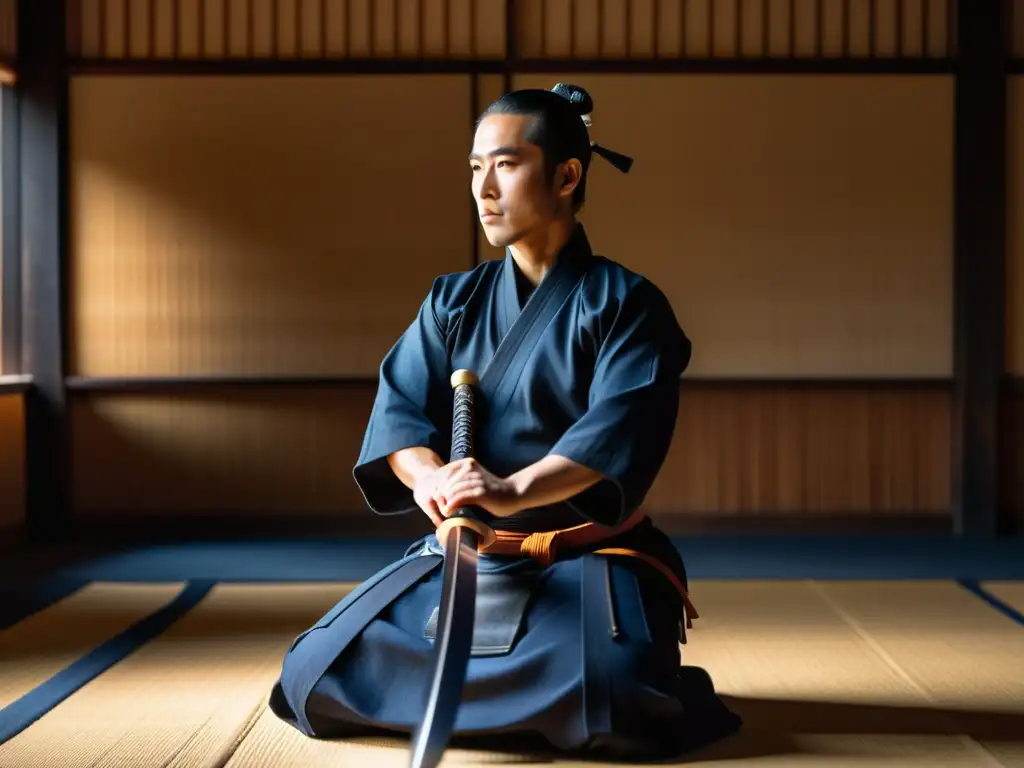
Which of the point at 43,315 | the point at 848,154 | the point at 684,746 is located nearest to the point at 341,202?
the point at 43,315

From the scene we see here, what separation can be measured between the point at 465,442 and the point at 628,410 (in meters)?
0.30

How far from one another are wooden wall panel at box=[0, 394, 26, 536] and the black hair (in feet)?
11.5

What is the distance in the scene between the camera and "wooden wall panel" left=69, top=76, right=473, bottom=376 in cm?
545

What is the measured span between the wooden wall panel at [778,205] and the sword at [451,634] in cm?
342

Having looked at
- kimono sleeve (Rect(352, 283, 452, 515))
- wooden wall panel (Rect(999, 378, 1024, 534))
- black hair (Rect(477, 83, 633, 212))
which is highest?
black hair (Rect(477, 83, 633, 212))

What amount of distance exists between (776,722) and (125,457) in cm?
376

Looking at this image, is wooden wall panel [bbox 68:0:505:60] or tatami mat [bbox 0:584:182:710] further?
wooden wall panel [bbox 68:0:505:60]

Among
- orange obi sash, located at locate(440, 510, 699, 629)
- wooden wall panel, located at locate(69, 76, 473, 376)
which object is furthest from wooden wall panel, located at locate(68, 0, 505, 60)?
orange obi sash, located at locate(440, 510, 699, 629)

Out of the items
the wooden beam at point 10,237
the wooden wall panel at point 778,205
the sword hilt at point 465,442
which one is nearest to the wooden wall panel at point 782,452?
the wooden wall panel at point 778,205

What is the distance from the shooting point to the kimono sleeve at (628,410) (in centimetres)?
221

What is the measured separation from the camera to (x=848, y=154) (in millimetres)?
5453

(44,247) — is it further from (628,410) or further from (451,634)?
(451,634)

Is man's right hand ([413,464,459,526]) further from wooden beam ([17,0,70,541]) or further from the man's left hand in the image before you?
wooden beam ([17,0,70,541])

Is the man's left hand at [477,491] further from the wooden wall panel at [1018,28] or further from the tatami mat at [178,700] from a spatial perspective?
the wooden wall panel at [1018,28]
